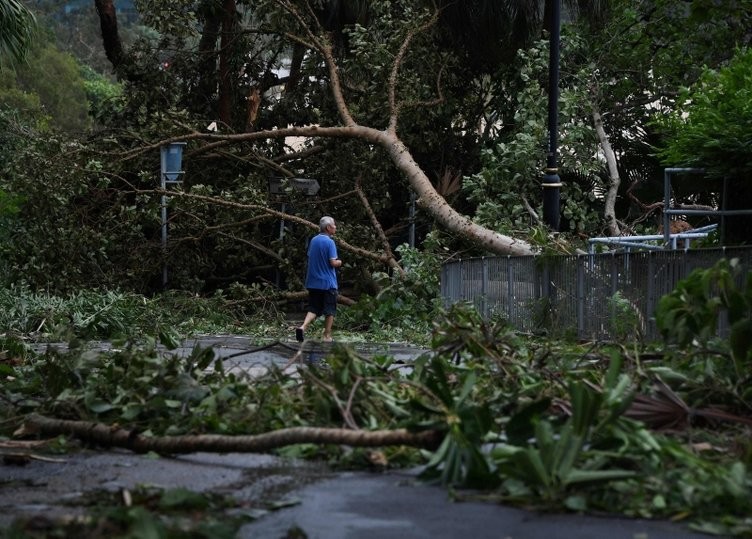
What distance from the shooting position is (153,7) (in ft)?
83.5

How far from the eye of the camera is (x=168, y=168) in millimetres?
23906

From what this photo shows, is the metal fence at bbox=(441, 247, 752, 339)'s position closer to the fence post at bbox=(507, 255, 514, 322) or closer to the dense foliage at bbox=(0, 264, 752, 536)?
the fence post at bbox=(507, 255, 514, 322)

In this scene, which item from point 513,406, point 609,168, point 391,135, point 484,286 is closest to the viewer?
point 513,406

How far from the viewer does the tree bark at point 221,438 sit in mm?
6191

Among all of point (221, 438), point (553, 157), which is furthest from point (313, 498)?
point (553, 157)

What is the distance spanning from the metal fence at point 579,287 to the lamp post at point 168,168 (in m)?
5.93

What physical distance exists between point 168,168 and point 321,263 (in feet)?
21.3

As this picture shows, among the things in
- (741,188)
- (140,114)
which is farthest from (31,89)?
(741,188)

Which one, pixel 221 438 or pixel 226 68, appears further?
pixel 226 68

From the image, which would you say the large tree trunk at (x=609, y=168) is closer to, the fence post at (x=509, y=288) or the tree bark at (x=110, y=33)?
the fence post at (x=509, y=288)

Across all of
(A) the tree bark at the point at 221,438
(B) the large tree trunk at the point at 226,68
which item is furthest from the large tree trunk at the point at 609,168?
(A) the tree bark at the point at 221,438

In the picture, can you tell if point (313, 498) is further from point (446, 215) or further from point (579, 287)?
point (446, 215)

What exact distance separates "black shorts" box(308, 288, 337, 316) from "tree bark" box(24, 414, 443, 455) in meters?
10.8

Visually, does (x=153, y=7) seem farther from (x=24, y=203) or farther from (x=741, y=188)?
(x=741, y=188)
